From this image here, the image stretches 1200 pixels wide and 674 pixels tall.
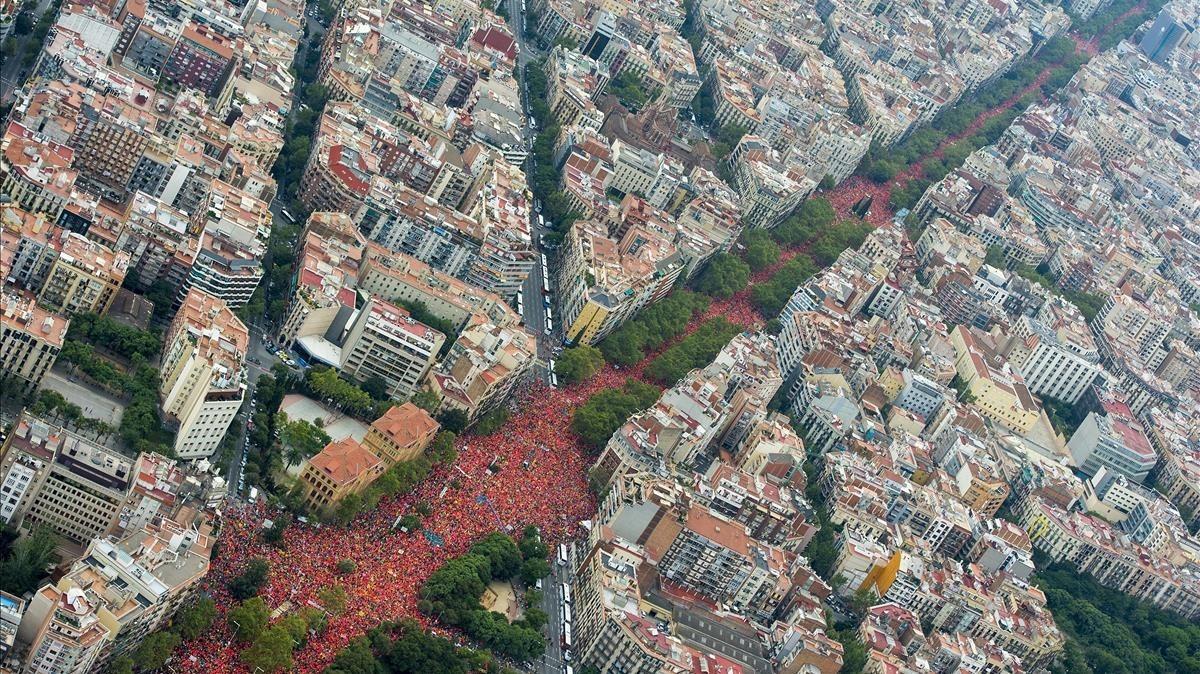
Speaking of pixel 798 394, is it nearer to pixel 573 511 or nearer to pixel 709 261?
pixel 709 261

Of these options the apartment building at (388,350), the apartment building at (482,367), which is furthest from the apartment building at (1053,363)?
the apartment building at (388,350)

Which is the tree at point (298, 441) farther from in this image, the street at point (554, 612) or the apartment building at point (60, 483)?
the street at point (554, 612)

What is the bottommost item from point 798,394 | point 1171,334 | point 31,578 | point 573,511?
point 31,578

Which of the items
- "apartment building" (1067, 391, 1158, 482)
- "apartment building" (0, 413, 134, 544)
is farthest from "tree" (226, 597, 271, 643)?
"apartment building" (1067, 391, 1158, 482)

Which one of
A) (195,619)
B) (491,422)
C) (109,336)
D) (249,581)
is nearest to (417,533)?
(491,422)

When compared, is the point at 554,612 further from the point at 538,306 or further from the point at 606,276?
the point at 606,276

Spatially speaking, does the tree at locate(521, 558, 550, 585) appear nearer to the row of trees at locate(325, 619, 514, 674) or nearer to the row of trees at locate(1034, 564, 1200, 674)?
the row of trees at locate(325, 619, 514, 674)

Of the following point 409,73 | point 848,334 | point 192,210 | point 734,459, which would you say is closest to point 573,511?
point 734,459
